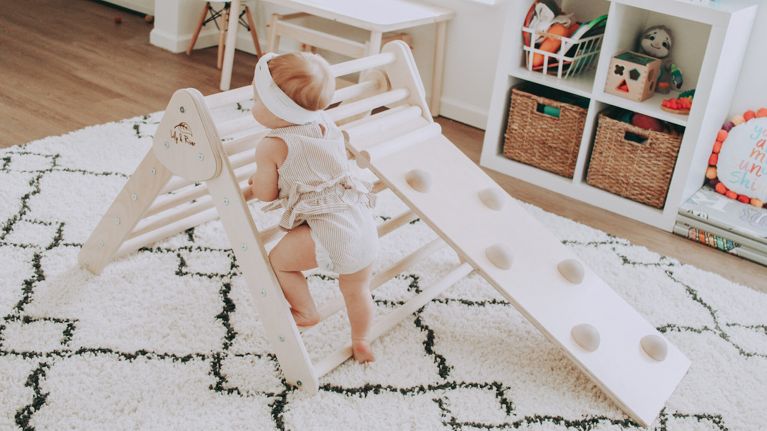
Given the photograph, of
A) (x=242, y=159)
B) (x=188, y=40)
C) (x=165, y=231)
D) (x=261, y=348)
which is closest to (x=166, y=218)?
(x=165, y=231)

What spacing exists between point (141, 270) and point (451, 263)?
0.84 m

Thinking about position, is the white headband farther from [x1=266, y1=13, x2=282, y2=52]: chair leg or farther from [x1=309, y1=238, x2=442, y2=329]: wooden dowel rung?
[x1=266, y1=13, x2=282, y2=52]: chair leg

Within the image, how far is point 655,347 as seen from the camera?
1.80 m

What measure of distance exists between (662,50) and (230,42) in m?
1.71

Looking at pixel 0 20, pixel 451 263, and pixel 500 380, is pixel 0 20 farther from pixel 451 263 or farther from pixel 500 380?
pixel 500 380

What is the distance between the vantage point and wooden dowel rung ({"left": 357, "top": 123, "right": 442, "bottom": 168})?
1.80 metres

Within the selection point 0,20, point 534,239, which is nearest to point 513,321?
point 534,239

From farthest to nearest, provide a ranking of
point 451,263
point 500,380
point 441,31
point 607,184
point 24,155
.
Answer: point 441,31
point 607,184
point 24,155
point 451,263
point 500,380

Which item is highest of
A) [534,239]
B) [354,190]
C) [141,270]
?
[354,190]

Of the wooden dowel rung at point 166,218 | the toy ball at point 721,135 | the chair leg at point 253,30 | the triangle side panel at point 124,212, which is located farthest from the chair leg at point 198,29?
the toy ball at point 721,135

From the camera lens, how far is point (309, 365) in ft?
5.32

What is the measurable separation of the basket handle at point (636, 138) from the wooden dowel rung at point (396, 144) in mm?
911

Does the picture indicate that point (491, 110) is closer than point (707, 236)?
No

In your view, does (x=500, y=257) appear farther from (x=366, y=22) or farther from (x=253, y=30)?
(x=253, y=30)
